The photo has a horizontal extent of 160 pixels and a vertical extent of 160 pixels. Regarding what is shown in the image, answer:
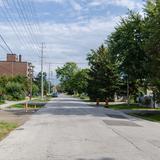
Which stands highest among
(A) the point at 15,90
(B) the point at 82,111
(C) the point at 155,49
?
(C) the point at 155,49

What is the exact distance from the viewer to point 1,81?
338 ft

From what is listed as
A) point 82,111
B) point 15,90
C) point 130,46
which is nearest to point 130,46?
point 130,46

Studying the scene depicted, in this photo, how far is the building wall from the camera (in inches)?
6363

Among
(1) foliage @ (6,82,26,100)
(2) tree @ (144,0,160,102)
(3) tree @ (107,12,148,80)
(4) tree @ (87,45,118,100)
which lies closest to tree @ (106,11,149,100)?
(3) tree @ (107,12,148,80)

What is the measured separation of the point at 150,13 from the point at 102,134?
25.9m

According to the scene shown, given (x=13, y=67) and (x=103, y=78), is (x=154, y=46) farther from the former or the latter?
(x=13, y=67)

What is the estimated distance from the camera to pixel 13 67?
6437 inches

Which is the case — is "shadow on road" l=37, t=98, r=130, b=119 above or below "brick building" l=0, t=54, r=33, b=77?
below

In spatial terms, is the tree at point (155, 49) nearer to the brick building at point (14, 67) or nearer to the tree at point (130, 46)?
the tree at point (130, 46)

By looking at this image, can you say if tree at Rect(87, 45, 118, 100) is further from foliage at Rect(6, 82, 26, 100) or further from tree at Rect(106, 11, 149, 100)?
tree at Rect(106, 11, 149, 100)

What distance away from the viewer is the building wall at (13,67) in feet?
530

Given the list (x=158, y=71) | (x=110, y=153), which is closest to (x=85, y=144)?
(x=110, y=153)

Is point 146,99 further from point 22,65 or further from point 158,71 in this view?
point 22,65

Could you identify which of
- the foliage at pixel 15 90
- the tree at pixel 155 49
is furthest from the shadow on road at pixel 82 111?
the foliage at pixel 15 90
